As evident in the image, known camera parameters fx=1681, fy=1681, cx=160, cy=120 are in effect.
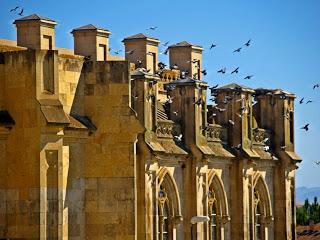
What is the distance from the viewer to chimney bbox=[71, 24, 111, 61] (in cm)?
5741

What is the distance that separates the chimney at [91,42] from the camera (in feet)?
188

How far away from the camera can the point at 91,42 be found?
189 ft

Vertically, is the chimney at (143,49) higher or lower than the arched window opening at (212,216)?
higher

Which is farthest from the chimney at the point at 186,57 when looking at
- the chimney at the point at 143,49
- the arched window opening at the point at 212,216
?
the arched window opening at the point at 212,216

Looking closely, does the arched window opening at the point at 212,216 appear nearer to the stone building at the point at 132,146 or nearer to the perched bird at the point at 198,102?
the stone building at the point at 132,146

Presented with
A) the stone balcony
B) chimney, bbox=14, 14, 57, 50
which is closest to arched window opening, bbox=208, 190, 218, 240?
the stone balcony

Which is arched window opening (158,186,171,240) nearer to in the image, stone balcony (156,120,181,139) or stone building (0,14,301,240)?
stone building (0,14,301,240)

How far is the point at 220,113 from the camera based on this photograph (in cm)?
6216

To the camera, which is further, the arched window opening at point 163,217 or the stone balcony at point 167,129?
the arched window opening at point 163,217

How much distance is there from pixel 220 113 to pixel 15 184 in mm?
27704

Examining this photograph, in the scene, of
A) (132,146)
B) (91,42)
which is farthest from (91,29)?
(132,146)

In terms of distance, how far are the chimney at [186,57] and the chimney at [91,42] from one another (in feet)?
23.6

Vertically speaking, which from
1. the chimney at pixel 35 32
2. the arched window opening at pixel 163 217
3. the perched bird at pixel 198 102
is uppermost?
the chimney at pixel 35 32

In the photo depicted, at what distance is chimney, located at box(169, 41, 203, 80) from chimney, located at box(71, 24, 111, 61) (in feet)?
23.6
